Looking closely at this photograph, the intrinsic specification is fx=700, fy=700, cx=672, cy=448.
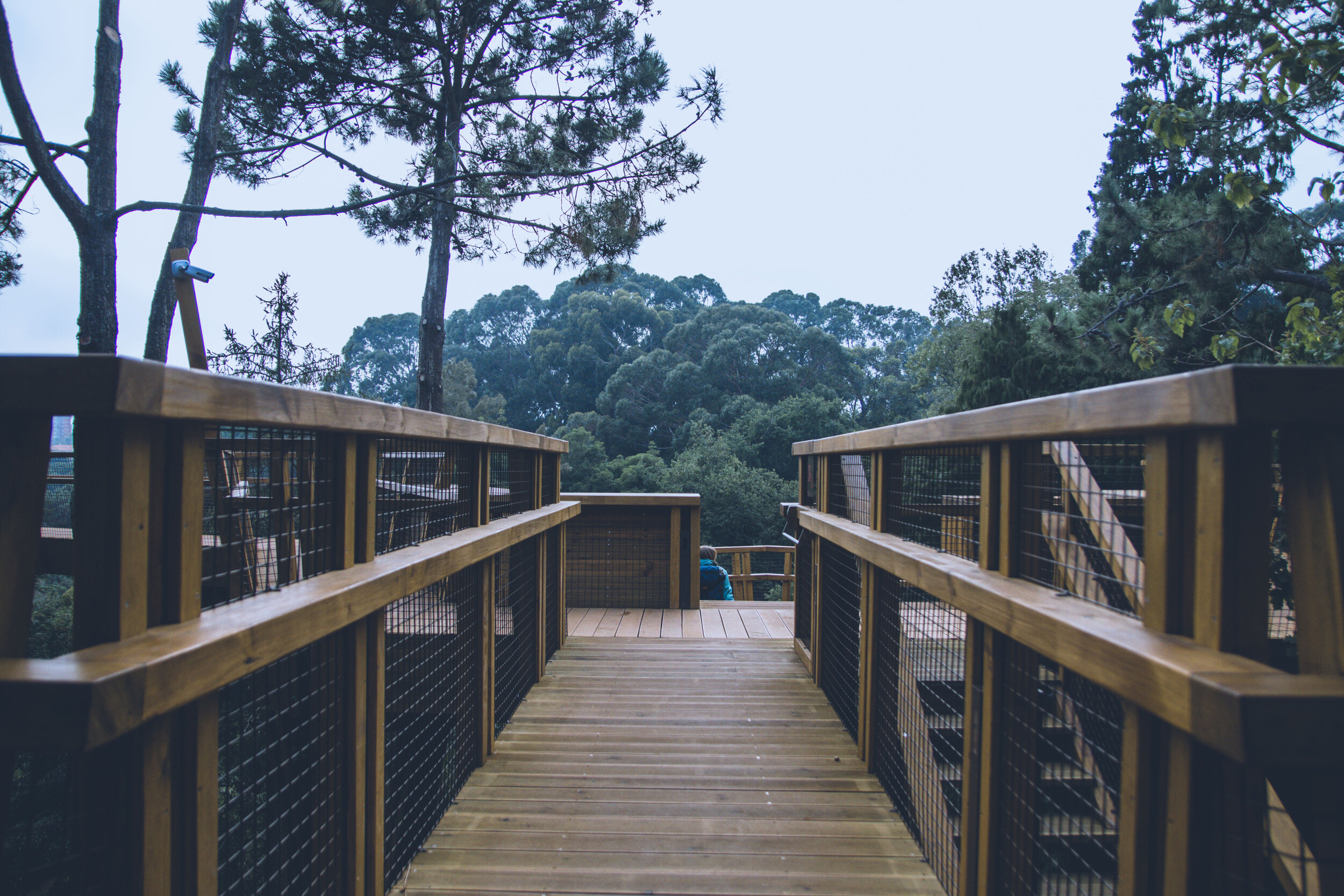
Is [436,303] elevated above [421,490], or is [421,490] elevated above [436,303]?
[436,303]

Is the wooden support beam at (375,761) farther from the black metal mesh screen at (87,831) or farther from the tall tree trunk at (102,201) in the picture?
the tall tree trunk at (102,201)

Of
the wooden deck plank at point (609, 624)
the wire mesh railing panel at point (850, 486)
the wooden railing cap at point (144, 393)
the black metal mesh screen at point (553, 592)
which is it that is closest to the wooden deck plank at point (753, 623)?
the wooden deck plank at point (609, 624)

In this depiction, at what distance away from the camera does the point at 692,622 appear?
5633mm

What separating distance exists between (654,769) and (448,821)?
0.84m

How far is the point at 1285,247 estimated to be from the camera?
6.53m

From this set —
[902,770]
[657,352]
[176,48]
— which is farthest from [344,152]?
[657,352]

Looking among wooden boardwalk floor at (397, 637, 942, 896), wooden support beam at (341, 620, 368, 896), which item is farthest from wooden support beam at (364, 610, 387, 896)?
wooden boardwalk floor at (397, 637, 942, 896)

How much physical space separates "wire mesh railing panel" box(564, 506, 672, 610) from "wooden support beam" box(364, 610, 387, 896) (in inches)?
174

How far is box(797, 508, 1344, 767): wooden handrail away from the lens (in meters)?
0.84

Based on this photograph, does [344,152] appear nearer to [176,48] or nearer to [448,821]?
[176,48]

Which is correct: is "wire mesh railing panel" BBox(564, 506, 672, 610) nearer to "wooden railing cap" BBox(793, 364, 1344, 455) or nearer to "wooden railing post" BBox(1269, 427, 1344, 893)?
"wooden railing cap" BBox(793, 364, 1344, 455)

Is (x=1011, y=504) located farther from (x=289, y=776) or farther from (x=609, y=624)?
(x=609, y=624)

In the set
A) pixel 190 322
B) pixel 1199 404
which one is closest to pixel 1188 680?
pixel 1199 404

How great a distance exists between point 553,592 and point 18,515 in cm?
378
